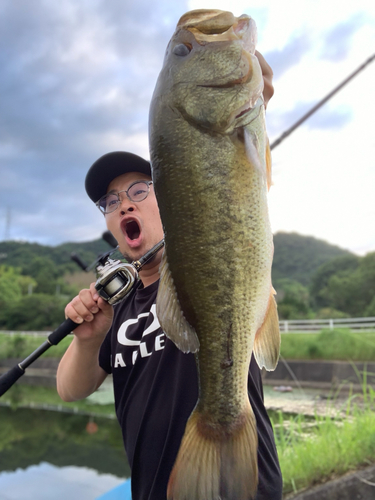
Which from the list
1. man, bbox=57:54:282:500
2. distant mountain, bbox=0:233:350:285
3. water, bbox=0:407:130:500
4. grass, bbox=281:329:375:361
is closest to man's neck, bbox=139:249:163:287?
man, bbox=57:54:282:500

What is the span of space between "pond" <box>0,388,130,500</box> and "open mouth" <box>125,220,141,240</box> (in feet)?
21.8

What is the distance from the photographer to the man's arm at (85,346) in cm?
203

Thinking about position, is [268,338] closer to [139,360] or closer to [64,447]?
[139,360]

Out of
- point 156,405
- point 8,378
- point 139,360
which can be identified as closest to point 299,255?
point 8,378

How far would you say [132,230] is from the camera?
2.34 meters

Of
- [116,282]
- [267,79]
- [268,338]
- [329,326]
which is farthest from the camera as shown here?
[329,326]

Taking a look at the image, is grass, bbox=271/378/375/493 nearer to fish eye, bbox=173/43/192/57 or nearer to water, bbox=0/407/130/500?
fish eye, bbox=173/43/192/57

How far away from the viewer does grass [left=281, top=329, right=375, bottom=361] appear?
1484 cm

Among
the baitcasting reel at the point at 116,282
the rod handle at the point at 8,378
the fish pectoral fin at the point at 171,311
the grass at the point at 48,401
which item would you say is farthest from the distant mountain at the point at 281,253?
the fish pectoral fin at the point at 171,311

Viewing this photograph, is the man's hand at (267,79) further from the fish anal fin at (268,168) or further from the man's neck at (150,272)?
the man's neck at (150,272)

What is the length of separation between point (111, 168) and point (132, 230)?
43 cm

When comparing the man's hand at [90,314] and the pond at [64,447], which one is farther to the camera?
the pond at [64,447]

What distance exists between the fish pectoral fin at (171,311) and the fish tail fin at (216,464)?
28 centimetres

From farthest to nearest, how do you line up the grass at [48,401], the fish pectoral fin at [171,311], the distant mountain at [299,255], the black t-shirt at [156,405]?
the distant mountain at [299,255] < the grass at [48,401] < the black t-shirt at [156,405] < the fish pectoral fin at [171,311]
